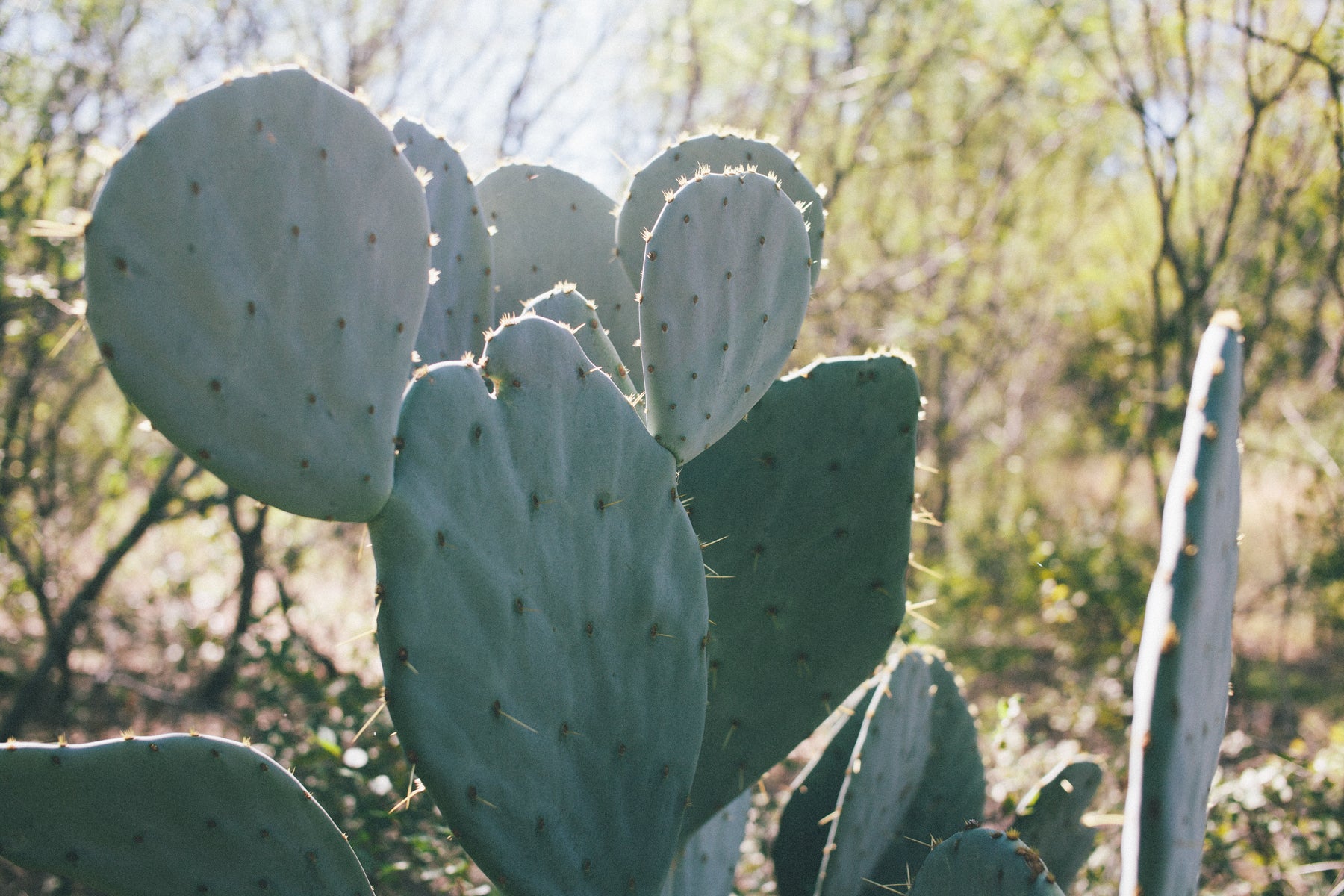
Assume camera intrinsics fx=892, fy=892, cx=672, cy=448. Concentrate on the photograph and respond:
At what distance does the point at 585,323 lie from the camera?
1165 millimetres

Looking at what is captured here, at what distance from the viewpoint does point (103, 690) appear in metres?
3.33

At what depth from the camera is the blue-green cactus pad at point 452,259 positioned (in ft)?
4.02

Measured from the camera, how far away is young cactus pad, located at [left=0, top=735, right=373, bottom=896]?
892 mm

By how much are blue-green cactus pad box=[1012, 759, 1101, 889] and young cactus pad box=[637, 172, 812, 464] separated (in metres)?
0.80

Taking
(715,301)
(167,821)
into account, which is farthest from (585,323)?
(167,821)

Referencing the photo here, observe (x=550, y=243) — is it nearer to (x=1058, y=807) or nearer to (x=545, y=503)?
(x=545, y=503)

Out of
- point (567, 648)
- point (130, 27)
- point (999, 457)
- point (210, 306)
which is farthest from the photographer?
point (999, 457)

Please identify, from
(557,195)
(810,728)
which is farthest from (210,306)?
(810,728)

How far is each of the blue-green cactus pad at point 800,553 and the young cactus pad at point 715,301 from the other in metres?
0.13

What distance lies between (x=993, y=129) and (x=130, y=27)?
Answer: 4.33 m

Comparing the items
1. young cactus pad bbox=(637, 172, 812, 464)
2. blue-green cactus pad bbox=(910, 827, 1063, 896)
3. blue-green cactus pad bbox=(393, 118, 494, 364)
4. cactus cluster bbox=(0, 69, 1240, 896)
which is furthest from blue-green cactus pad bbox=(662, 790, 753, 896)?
blue-green cactus pad bbox=(393, 118, 494, 364)

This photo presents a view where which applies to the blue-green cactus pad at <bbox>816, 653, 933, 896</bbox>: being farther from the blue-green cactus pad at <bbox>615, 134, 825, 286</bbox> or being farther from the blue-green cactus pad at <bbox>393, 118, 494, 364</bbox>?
the blue-green cactus pad at <bbox>393, 118, 494, 364</bbox>

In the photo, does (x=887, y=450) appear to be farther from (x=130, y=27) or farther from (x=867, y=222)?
(x=867, y=222)

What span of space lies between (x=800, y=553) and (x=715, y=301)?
42 cm
